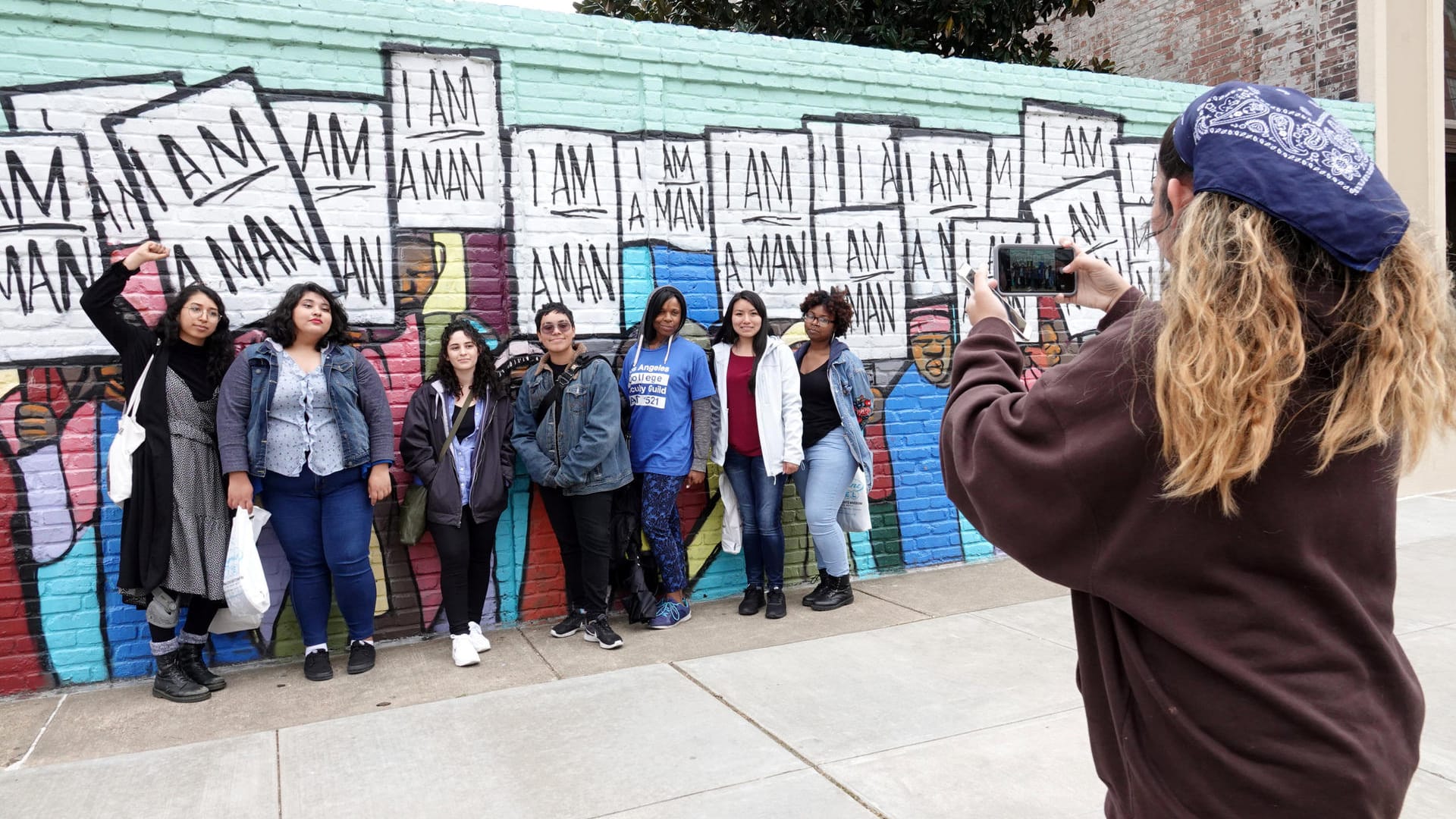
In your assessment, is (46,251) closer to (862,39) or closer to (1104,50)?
(862,39)

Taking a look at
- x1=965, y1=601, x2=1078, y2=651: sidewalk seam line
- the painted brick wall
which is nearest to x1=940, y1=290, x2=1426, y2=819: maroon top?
the painted brick wall

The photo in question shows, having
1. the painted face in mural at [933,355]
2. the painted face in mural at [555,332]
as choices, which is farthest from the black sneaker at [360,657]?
the painted face in mural at [933,355]

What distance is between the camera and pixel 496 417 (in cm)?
541

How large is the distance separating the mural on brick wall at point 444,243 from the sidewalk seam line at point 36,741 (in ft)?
0.76

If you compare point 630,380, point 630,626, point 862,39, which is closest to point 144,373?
point 630,380

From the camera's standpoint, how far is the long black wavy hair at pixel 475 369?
536 centimetres

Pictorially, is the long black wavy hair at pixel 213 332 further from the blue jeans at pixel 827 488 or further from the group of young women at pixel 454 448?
the blue jeans at pixel 827 488

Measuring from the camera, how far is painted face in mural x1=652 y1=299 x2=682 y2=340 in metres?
5.70

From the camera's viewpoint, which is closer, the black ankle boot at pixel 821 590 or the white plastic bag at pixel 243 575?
the white plastic bag at pixel 243 575

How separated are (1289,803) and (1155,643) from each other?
0.83 feet

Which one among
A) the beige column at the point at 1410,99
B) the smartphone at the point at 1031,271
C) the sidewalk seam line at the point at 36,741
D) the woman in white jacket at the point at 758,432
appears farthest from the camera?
the beige column at the point at 1410,99

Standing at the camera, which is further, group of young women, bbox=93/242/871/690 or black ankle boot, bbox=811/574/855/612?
black ankle boot, bbox=811/574/855/612

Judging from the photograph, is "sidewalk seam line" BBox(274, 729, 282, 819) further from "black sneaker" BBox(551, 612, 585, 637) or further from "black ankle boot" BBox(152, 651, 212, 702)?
"black sneaker" BBox(551, 612, 585, 637)

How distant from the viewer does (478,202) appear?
18.7 feet
